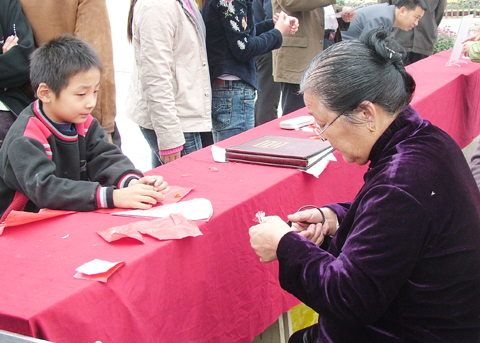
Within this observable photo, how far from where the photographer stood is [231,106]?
2721mm

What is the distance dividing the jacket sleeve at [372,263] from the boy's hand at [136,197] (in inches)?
24.3

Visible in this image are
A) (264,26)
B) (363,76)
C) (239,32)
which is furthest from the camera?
(264,26)

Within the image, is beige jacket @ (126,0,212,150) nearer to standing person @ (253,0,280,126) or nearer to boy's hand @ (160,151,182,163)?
boy's hand @ (160,151,182,163)

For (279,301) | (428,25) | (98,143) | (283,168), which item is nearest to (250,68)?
(283,168)

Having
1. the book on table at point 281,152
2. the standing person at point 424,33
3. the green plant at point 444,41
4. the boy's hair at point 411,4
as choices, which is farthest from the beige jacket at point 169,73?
the green plant at point 444,41

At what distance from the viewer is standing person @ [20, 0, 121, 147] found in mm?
2287

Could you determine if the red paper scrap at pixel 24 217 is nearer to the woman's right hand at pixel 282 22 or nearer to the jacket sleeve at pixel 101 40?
the jacket sleeve at pixel 101 40

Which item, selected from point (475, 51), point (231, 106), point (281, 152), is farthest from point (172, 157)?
point (475, 51)

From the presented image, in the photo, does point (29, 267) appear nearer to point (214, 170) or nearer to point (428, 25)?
point (214, 170)

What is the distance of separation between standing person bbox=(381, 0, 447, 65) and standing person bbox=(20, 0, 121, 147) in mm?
3385

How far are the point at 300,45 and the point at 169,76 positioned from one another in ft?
5.46

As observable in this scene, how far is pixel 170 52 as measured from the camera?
7.60 feet

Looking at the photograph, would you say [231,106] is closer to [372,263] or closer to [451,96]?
[451,96]

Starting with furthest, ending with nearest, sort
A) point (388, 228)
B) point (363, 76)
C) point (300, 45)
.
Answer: point (300, 45)
point (363, 76)
point (388, 228)
